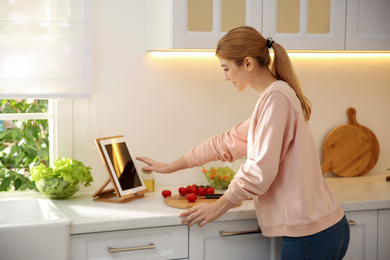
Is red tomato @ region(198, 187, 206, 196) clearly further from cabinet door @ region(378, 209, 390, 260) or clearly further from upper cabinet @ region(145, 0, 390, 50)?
cabinet door @ region(378, 209, 390, 260)

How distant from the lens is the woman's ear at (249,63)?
210 cm

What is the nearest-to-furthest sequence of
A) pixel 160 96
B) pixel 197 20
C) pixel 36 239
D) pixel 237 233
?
1. pixel 36 239
2. pixel 237 233
3. pixel 197 20
4. pixel 160 96

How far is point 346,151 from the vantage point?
317cm

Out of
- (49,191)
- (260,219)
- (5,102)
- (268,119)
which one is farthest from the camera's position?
(5,102)

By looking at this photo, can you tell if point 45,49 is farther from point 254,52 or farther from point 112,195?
point 254,52

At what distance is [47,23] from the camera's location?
2.47 meters

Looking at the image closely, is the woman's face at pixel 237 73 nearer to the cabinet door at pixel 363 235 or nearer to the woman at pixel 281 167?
the woman at pixel 281 167

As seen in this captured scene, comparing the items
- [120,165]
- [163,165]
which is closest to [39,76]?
[120,165]

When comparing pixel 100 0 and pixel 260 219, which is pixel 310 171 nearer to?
pixel 260 219

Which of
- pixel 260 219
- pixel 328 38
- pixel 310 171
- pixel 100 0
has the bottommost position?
pixel 260 219

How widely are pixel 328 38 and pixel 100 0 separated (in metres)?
1.10

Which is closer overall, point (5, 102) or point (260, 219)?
point (260, 219)

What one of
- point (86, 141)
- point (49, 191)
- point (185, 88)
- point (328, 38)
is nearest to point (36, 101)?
point (86, 141)

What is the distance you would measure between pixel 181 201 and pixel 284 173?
0.55 m
